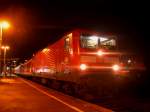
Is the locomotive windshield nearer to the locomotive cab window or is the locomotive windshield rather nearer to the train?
the train

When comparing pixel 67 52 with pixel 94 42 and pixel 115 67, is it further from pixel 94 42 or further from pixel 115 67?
pixel 115 67

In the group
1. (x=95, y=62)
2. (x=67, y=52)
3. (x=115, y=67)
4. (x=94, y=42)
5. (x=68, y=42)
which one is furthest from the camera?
(x=67, y=52)

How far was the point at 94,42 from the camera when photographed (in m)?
16.5

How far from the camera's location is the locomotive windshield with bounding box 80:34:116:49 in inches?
647

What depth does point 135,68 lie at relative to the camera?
57.0ft

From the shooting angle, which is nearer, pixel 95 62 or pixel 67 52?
pixel 95 62

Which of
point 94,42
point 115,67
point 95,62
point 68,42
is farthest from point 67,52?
point 115,67

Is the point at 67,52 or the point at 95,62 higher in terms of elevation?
the point at 67,52

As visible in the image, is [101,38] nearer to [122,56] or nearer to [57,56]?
[122,56]

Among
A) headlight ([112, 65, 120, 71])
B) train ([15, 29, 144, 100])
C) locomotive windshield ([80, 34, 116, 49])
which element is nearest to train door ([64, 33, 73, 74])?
train ([15, 29, 144, 100])

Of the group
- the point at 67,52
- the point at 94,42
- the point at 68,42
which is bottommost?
the point at 67,52

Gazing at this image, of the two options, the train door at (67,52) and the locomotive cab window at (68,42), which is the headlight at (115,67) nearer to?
the train door at (67,52)

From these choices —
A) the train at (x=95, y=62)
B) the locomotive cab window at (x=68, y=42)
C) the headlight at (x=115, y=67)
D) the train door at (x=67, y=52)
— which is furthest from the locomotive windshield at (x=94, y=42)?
the headlight at (x=115, y=67)

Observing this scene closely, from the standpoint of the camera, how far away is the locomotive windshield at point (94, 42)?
16422 mm
